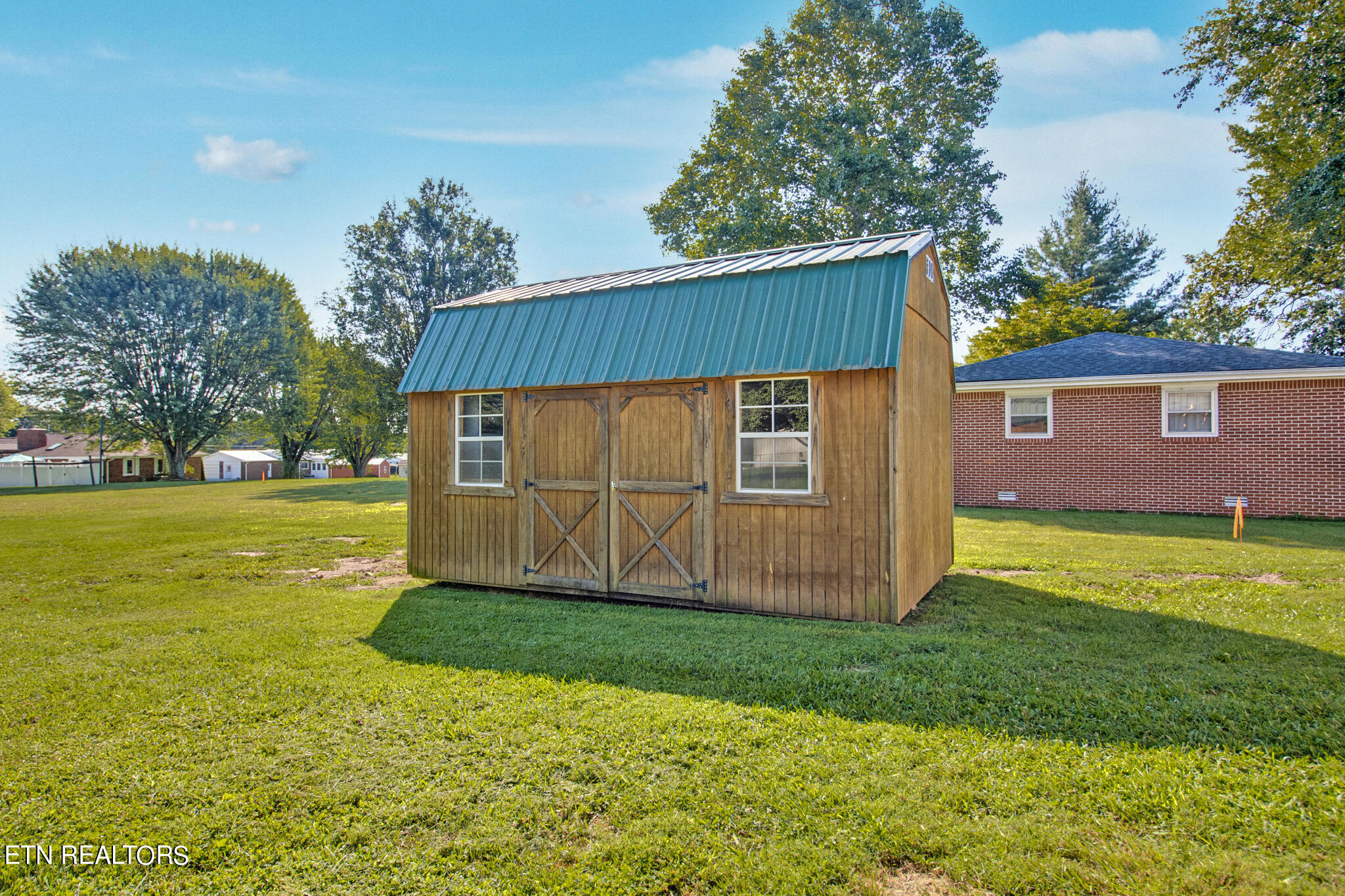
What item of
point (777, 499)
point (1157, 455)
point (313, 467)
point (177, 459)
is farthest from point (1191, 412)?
point (313, 467)

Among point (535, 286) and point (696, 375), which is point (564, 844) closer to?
point (696, 375)

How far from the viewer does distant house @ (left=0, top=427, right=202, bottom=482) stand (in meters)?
39.3

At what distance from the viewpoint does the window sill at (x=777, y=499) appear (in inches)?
256

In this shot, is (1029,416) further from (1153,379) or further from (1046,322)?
(1046,322)

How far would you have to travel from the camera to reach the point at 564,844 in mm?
2752

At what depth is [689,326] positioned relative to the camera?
7.30 metres

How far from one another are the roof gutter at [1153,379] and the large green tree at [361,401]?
24172 millimetres

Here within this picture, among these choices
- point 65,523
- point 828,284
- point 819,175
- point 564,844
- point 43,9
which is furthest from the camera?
point 819,175

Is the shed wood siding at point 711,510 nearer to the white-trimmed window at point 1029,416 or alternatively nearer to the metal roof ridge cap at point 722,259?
the metal roof ridge cap at point 722,259

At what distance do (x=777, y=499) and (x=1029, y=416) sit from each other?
12078 mm

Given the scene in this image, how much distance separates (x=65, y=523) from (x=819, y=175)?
884 inches

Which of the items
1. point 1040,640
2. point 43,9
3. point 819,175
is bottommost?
point 1040,640

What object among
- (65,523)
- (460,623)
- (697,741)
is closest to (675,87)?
(460,623)

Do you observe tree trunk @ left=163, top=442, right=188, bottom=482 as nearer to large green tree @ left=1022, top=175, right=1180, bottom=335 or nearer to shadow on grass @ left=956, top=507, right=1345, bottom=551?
shadow on grass @ left=956, top=507, right=1345, bottom=551
